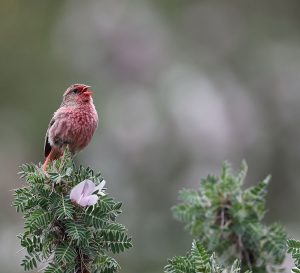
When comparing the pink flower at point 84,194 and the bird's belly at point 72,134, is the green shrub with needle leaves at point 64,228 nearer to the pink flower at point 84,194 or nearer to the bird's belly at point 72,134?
the pink flower at point 84,194

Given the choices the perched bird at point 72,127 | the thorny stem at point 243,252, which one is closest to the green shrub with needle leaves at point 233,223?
the thorny stem at point 243,252

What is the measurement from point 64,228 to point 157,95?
892 centimetres

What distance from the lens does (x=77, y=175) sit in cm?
328

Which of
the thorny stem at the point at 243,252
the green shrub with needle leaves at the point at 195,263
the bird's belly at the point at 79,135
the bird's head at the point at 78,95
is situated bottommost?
the green shrub with needle leaves at the point at 195,263

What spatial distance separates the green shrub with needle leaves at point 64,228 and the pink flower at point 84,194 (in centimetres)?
3

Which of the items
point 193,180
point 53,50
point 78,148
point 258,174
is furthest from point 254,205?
point 53,50

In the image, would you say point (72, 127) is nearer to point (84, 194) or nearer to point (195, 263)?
point (84, 194)

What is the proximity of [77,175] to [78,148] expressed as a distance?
6.41 ft

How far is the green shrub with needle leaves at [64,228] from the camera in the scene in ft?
10.2

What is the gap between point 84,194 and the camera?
10.4 feet

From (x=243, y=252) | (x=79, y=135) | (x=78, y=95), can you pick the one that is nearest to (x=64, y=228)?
(x=243, y=252)

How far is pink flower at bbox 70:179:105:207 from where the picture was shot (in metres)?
3.14

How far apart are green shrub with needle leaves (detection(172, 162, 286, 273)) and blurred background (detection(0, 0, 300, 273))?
4475mm

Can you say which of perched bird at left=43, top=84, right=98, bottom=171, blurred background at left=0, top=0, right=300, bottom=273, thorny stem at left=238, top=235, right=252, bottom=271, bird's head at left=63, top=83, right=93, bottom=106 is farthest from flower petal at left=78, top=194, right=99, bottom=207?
blurred background at left=0, top=0, right=300, bottom=273
